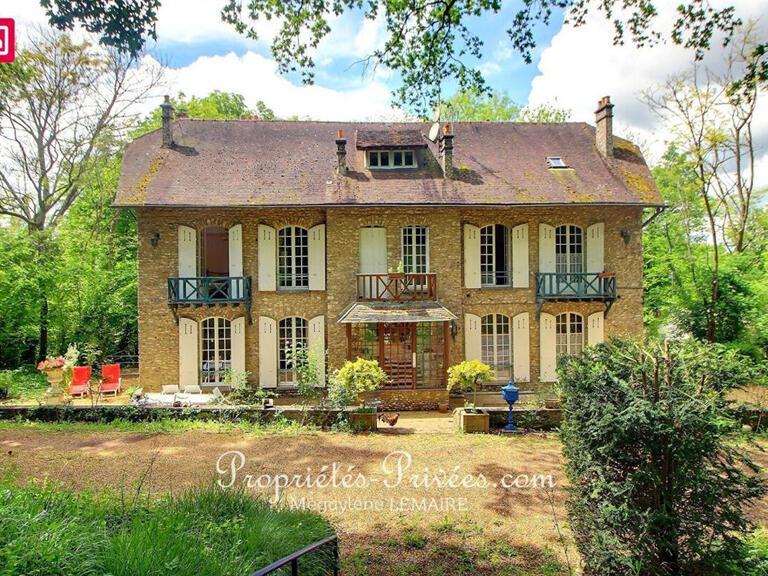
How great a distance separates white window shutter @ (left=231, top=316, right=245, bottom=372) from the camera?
43.6 feet

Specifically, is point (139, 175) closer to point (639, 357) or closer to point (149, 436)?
point (149, 436)

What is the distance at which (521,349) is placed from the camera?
45.3 ft

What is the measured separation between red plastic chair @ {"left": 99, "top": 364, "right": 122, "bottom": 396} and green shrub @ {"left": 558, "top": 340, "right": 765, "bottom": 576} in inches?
512

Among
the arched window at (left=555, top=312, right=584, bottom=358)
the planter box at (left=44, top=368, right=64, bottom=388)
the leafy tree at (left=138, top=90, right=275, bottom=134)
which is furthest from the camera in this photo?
the leafy tree at (left=138, top=90, right=275, bottom=134)

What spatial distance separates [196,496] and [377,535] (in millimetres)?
2103

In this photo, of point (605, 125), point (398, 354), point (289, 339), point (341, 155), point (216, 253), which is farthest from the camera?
point (216, 253)

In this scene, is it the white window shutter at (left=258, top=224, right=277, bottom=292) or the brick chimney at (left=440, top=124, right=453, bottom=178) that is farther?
the brick chimney at (left=440, top=124, right=453, bottom=178)

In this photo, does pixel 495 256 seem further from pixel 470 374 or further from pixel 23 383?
pixel 23 383

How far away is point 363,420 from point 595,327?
7.88m

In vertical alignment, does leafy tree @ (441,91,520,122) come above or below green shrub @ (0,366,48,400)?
above

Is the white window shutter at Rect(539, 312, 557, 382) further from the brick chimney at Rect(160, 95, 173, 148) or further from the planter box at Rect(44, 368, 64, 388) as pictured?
the planter box at Rect(44, 368, 64, 388)

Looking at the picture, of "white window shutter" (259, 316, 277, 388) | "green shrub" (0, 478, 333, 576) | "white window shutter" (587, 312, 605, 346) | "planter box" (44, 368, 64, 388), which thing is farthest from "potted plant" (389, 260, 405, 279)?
"planter box" (44, 368, 64, 388)

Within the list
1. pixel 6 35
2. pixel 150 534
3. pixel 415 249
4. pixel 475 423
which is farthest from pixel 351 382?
pixel 6 35

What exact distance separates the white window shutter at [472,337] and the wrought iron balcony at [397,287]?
1321 millimetres
